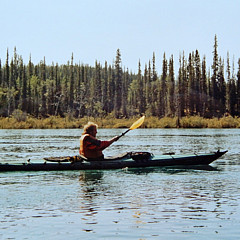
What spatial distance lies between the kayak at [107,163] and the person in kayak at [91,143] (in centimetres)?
18

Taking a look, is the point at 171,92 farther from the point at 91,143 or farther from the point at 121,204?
the point at 121,204

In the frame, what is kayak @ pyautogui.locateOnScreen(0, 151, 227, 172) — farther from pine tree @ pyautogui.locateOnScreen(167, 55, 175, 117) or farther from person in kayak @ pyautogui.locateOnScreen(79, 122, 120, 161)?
pine tree @ pyautogui.locateOnScreen(167, 55, 175, 117)

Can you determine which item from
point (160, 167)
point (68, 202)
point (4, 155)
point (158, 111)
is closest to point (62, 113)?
point (158, 111)

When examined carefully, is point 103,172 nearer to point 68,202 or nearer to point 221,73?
point 68,202

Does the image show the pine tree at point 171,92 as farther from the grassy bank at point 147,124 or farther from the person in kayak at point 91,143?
the person in kayak at point 91,143

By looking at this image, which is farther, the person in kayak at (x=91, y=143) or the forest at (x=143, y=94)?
the forest at (x=143, y=94)

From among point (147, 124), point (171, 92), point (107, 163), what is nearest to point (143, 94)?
point (171, 92)

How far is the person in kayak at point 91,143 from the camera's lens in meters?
14.4

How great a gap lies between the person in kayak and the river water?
58cm

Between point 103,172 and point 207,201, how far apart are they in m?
5.19

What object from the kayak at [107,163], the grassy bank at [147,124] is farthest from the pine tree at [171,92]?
the kayak at [107,163]

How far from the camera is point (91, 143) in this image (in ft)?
47.7

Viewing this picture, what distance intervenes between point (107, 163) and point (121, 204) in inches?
211

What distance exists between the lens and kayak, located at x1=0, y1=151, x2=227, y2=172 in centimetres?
1489
